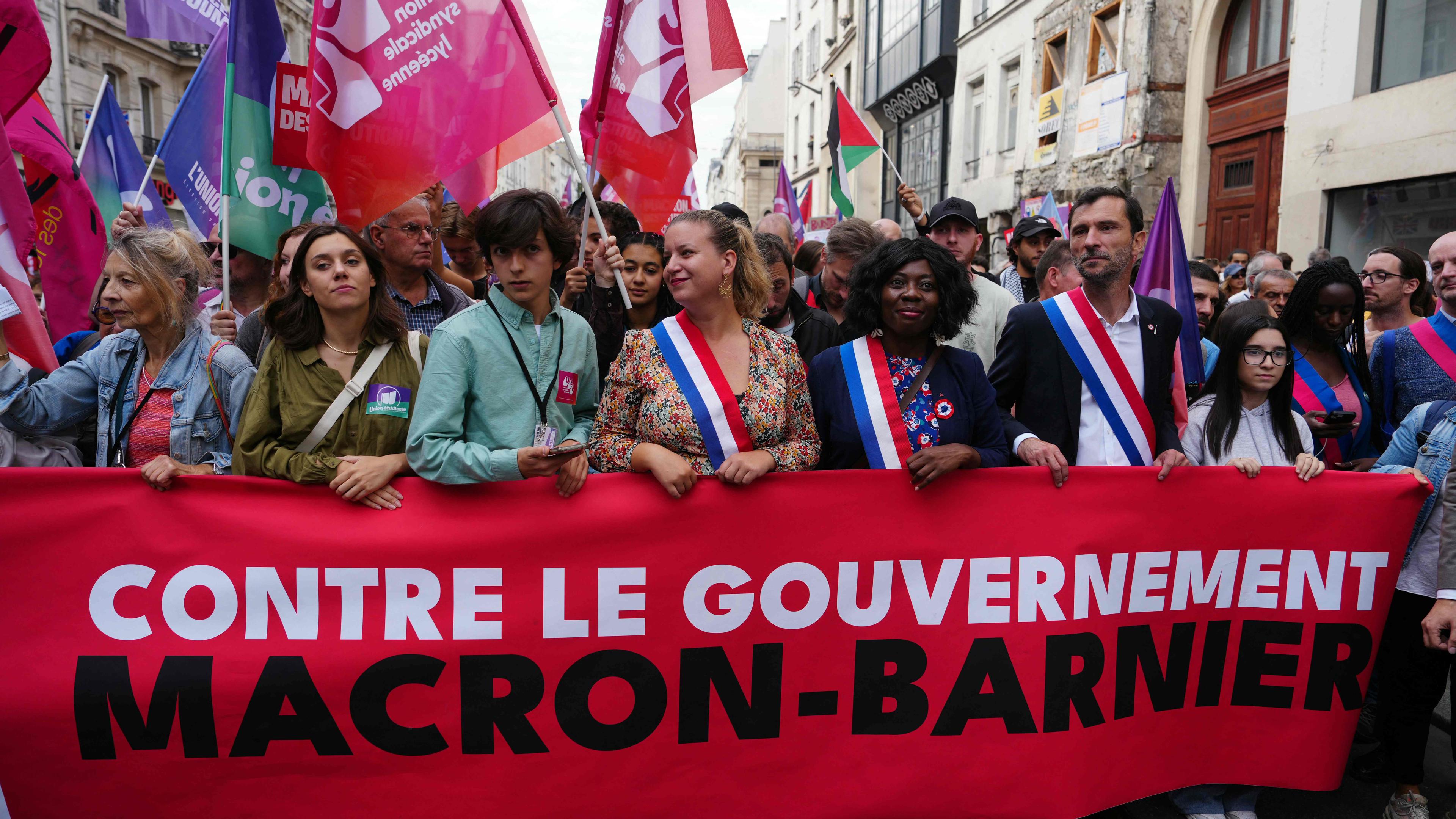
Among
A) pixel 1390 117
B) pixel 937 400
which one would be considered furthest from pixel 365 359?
pixel 1390 117

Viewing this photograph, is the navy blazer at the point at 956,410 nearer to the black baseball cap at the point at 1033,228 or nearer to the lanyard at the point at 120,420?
the lanyard at the point at 120,420

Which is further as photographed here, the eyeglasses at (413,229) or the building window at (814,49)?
the building window at (814,49)

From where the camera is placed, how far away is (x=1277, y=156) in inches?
477

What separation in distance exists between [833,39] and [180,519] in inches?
1389

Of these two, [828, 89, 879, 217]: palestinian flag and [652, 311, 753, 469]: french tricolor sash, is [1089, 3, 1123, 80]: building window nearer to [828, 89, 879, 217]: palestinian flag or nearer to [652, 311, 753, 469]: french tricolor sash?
[828, 89, 879, 217]: palestinian flag

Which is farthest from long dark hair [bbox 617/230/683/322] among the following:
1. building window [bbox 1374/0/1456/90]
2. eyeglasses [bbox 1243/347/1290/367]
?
building window [bbox 1374/0/1456/90]

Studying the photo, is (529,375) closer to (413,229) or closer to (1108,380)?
(413,229)

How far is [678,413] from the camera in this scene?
111 inches

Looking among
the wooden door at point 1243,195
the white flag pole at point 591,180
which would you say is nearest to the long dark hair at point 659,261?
the white flag pole at point 591,180

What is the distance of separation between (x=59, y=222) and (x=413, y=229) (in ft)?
7.58

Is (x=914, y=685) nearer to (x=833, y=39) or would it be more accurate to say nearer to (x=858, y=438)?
(x=858, y=438)

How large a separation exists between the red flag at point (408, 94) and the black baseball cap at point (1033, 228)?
4.12 m

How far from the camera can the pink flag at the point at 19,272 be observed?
10.2 feet

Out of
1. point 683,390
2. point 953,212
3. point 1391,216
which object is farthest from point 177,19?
point 1391,216
